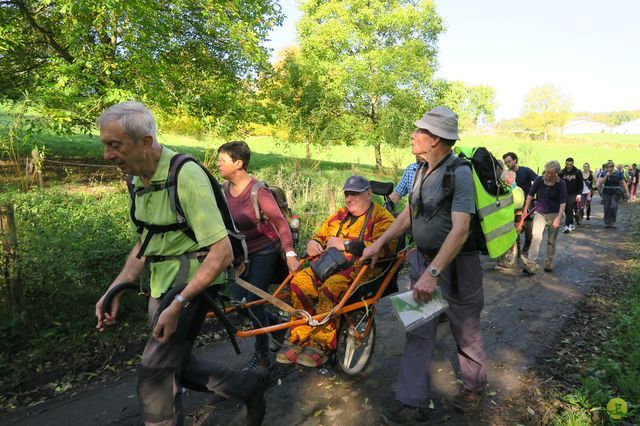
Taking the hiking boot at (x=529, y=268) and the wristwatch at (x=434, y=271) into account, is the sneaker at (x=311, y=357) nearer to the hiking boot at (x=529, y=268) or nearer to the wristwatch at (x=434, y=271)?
the wristwatch at (x=434, y=271)

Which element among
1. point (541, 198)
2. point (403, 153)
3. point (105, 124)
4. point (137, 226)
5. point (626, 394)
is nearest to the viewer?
point (105, 124)

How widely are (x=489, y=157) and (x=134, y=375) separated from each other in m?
3.68

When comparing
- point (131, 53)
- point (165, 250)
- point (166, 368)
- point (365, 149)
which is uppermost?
point (131, 53)

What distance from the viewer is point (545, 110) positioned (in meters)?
74.5

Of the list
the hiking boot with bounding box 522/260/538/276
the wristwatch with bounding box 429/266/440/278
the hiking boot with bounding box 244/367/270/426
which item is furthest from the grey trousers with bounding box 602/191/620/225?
the hiking boot with bounding box 244/367/270/426

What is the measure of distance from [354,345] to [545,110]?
8282 centimetres

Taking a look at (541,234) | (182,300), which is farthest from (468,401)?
(541,234)

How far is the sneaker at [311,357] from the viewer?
3.46 meters

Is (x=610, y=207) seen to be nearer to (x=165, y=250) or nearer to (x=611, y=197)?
(x=611, y=197)

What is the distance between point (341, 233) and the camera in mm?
4145

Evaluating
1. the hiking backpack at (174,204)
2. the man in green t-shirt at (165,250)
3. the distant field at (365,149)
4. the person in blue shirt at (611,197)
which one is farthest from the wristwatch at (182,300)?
the person in blue shirt at (611,197)

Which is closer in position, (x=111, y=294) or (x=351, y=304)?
(x=111, y=294)

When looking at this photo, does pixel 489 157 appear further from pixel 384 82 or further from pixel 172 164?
pixel 384 82

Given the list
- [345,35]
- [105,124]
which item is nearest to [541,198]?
[105,124]
